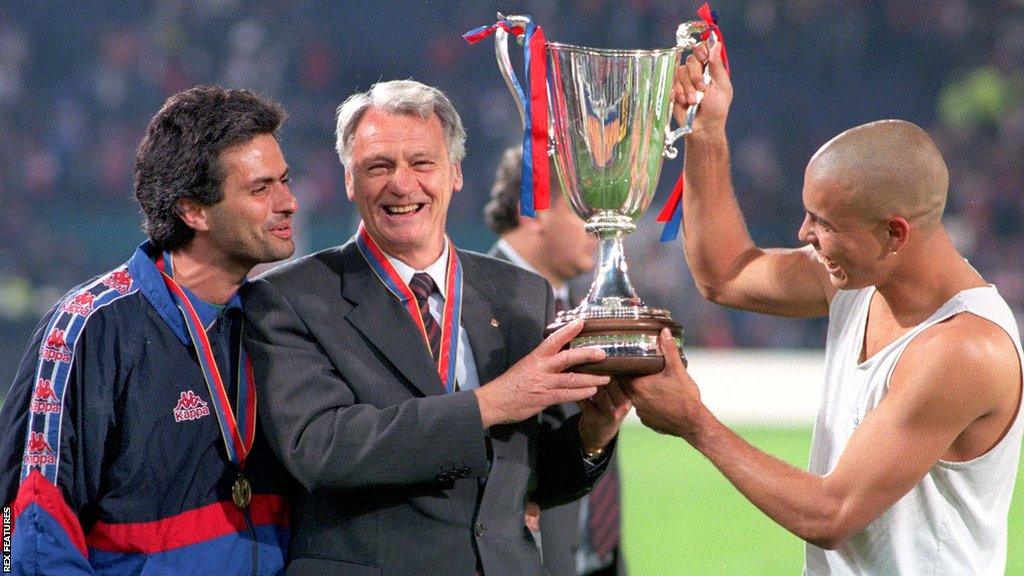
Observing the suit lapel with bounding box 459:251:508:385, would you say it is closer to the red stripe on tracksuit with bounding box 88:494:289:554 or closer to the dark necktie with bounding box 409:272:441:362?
the dark necktie with bounding box 409:272:441:362

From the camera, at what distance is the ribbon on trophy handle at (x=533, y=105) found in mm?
2719

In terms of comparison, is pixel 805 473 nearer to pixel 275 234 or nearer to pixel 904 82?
pixel 275 234

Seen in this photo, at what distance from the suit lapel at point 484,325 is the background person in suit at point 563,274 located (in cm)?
122

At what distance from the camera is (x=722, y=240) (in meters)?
3.24

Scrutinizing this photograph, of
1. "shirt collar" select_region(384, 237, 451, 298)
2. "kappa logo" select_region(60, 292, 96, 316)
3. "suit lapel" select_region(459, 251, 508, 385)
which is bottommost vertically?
"suit lapel" select_region(459, 251, 508, 385)

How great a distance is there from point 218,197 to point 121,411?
20.9 inches

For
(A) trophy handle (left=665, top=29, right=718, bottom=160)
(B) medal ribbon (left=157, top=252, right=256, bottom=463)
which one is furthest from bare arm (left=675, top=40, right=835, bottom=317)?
(B) medal ribbon (left=157, top=252, right=256, bottom=463)

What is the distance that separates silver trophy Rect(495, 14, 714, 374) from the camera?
2.72m

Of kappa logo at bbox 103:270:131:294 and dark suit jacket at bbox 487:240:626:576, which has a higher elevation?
kappa logo at bbox 103:270:131:294

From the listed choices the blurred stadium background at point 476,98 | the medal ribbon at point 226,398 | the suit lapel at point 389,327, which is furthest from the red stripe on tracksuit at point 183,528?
the blurred stadium background at point 476,98

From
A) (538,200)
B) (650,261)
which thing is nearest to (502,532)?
(538,200)

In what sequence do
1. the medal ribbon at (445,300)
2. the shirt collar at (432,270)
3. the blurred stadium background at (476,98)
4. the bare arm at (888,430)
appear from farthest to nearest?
the blurred stadium background at (476,98)
the shirt collar at (432,270)
the medal ribbon at (445,300)
the bare arm at (888,430)

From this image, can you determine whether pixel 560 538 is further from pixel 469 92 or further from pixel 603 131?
pixel 469 92

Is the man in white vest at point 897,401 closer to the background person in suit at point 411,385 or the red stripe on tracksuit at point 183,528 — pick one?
the background person in suit at point 411,385
